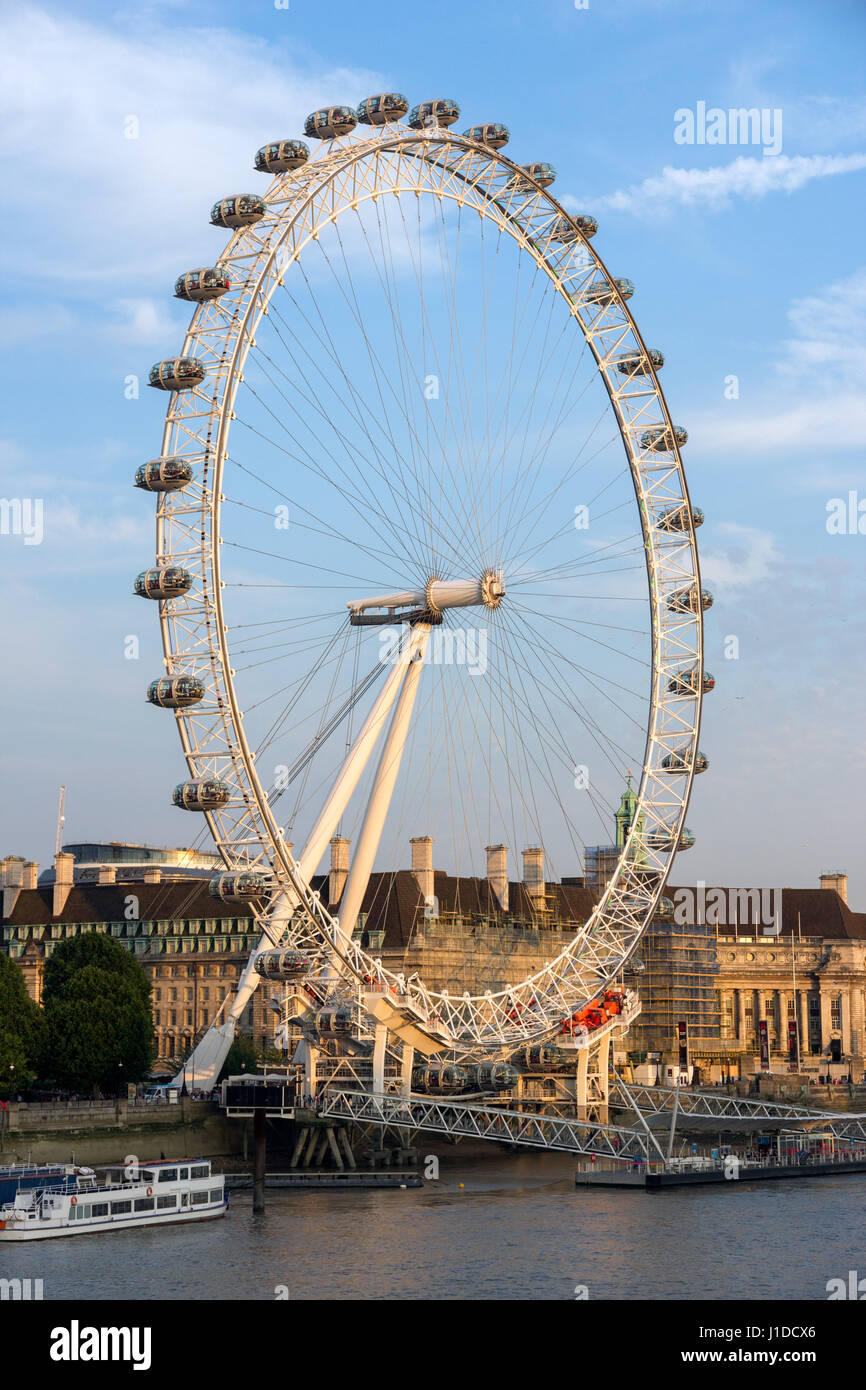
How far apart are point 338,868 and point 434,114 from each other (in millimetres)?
59932

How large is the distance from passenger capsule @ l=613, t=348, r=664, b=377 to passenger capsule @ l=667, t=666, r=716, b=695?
1324 cm

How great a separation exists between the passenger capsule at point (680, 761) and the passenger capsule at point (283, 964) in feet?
72.2

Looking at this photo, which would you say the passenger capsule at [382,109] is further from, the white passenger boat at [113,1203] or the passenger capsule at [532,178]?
the white passenger boat at [113,1203]

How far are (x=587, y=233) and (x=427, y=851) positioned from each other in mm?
47182

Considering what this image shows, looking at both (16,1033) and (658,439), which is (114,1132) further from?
(658,439)

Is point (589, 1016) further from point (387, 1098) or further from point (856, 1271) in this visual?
point (856, 1271)

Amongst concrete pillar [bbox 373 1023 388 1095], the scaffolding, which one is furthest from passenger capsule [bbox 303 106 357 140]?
the scaffolding

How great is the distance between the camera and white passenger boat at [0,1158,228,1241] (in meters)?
62.0

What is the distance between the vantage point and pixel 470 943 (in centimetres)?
12262

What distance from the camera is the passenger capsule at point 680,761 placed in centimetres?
9044

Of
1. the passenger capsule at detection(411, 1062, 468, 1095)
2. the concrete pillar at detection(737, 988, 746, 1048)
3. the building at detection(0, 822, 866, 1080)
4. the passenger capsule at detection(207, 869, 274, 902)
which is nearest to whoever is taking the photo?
the passenger capsule at detection(207, 869, 274, 902)

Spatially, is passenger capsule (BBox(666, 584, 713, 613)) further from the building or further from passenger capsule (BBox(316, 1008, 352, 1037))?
the building
